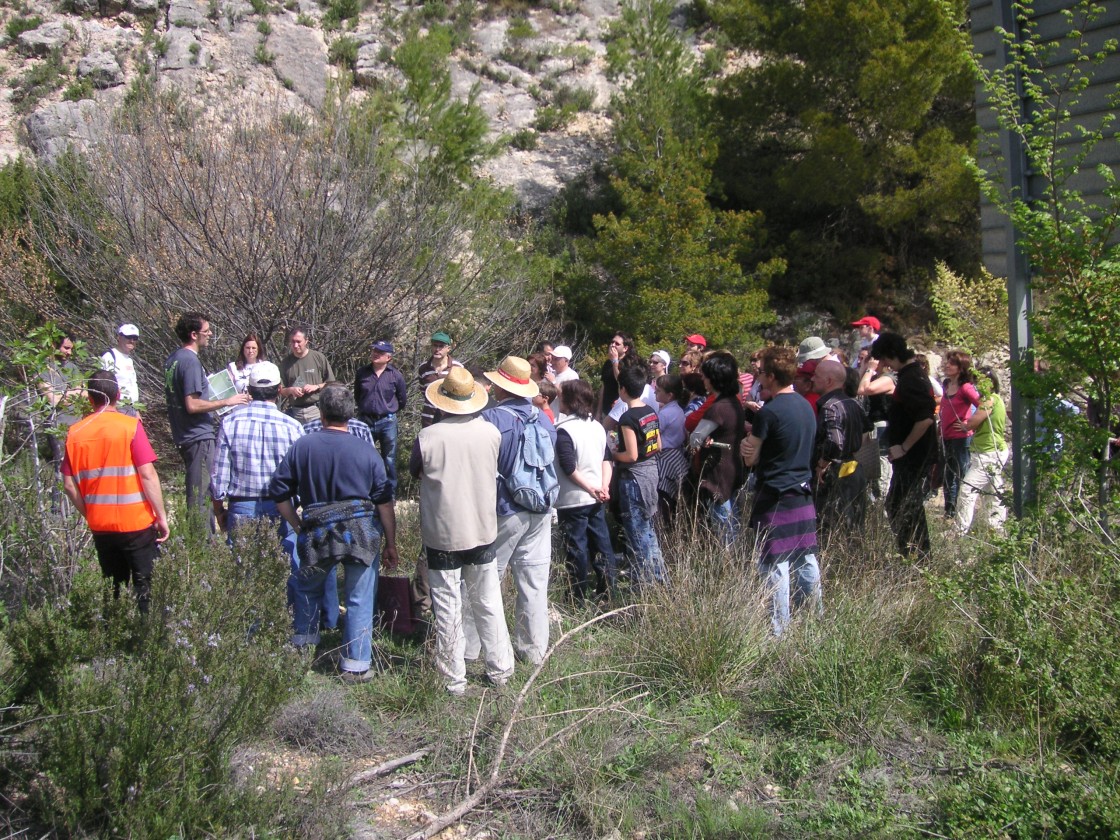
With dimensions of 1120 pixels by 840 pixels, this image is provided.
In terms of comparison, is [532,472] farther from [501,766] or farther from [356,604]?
[501,766]

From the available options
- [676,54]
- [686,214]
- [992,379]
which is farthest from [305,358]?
[676,54]

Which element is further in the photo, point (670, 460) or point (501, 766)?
point (670, 460)

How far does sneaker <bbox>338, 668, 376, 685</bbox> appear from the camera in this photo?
5.02 meters

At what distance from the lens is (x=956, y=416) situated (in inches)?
311

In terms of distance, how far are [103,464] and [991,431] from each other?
6.17 meters

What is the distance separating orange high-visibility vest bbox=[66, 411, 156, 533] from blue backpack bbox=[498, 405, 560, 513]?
6.59ft

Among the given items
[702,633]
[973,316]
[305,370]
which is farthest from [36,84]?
[702,633]

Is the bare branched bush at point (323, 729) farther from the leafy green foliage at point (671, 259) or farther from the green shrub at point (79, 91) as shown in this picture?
the green shrub at point (79, 91)

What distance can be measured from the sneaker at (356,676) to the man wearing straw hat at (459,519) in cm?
49

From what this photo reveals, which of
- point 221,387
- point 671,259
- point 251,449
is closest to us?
point 251,449

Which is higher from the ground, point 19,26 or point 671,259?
point 19,26

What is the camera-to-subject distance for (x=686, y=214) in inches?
595

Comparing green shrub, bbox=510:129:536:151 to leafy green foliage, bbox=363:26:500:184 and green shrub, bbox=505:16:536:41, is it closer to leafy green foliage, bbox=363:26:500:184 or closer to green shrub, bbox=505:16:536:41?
green shrub, bbox=505:16:536:41

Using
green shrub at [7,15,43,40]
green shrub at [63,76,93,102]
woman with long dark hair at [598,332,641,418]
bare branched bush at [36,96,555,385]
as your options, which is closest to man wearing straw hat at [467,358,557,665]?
woman with long dark hair at [598,332,641,418]
